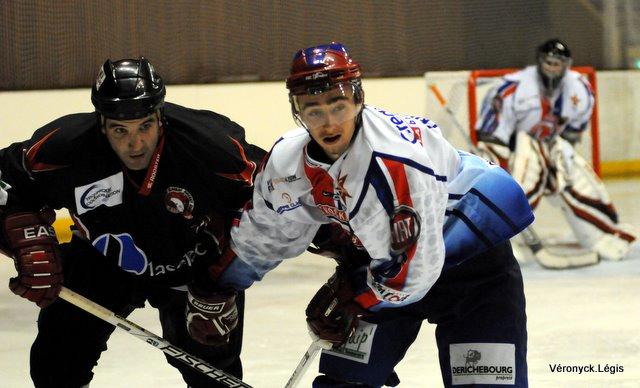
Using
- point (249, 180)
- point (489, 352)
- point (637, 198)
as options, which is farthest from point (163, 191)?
point (637, 198)

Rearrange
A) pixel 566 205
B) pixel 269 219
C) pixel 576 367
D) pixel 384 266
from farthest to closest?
pixel 566 205, pixel 576 367, pixel 269 219, pixel 384 266

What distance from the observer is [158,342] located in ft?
8.84

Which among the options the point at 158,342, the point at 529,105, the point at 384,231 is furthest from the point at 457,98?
the point at 384,231

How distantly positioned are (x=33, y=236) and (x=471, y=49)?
5.33 metres

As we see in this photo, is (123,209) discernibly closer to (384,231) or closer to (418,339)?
(384,231)

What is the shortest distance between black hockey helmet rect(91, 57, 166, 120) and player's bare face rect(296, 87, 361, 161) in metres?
0.48

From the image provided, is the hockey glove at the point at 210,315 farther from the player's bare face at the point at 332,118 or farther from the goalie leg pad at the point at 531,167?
the goalie leg pad at the point at 531,167

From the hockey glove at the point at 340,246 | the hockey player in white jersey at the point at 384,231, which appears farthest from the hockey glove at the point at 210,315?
the hockey glove at the point at 340,246

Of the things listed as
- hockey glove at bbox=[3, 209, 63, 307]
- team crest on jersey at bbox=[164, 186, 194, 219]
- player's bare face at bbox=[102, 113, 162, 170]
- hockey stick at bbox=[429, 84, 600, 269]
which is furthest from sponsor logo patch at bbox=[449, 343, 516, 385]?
hockey stick at bbox=[429, 84, 600, 269]

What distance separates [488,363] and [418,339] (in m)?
1.67

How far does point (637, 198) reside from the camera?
23.1 feet

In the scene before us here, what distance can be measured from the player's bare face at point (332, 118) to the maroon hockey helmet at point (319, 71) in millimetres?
16

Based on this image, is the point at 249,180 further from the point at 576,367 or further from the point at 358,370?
the point at 576,367

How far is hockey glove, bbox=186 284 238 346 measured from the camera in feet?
8.50
